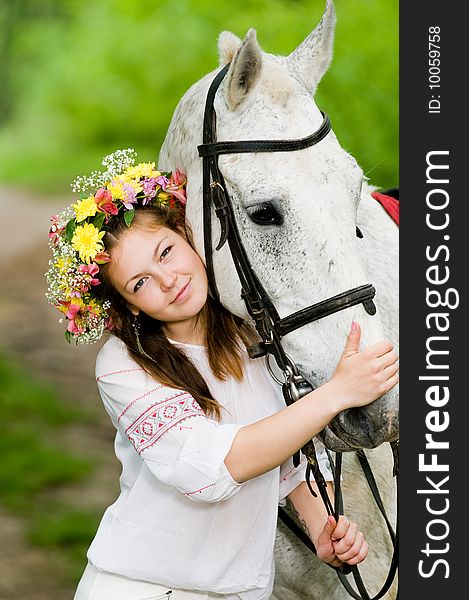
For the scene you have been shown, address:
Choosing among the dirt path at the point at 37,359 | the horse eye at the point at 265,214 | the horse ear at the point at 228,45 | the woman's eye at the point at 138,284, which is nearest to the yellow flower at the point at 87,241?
the woman's eye at the point at 138,284

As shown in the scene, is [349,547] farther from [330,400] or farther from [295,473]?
[330,400]

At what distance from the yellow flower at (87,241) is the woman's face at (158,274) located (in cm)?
5

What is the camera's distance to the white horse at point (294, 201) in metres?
2.01

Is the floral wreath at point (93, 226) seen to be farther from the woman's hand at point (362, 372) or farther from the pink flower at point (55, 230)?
the woman's hand at point (362, 372)

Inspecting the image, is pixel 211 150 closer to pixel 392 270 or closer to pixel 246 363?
pixel 246 363

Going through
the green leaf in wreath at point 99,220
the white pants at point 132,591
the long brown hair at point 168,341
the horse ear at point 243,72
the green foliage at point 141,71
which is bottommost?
the white pants at point 132,591

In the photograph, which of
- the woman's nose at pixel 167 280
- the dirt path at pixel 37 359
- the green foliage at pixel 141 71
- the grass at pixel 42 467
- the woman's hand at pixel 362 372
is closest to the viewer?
the woman's hand at pixel 362 372

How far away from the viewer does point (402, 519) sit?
2.14 metres

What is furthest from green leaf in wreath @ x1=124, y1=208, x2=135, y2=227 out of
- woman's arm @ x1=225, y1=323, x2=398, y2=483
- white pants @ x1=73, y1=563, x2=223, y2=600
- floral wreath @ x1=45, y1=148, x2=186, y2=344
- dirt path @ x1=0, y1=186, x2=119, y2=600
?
dirt path @ x1=0, y1=186, x2=119, y2=600

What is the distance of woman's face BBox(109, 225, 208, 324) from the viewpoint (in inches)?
85.0

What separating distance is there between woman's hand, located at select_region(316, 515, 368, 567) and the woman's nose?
66 centimetres

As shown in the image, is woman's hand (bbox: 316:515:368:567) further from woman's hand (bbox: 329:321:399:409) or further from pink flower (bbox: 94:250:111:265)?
pink flower (bbox: 94:250:111:265)

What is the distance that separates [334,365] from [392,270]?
814mm

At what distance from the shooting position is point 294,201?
1999mm
